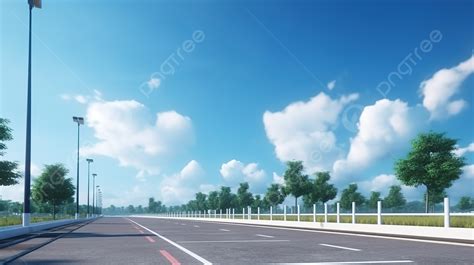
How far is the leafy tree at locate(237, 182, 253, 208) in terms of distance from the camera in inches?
3962

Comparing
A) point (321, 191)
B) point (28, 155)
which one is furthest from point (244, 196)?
point (28, 155)

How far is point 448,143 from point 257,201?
65413mm

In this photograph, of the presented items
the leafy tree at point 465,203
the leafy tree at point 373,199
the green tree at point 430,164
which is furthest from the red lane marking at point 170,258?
the leafy tree at point 465,203

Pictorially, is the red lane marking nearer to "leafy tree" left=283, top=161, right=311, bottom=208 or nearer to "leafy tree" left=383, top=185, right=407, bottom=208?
"leafy tree" left=283, top=161, right=311, bottom=208

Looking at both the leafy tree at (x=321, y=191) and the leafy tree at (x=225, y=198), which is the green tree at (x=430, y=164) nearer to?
the leafy tree at (x=321, y=191)

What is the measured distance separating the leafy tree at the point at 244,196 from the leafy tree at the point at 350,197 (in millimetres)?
18605

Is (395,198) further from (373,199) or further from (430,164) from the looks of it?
(430,164)

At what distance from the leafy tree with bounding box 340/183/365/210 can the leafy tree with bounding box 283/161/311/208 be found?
34.3m

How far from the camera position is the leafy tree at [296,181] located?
2566 inches

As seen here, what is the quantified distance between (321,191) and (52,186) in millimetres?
39672

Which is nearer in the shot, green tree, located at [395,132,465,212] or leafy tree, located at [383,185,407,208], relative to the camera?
green tree, located at [395,132,465,212]

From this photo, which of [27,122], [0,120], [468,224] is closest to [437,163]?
[468,224]

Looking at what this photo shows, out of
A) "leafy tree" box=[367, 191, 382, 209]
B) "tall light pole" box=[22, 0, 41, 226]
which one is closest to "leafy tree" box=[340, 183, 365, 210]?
"leafy tree" box=[367, 191, 382, 209]

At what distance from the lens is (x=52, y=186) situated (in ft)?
208
